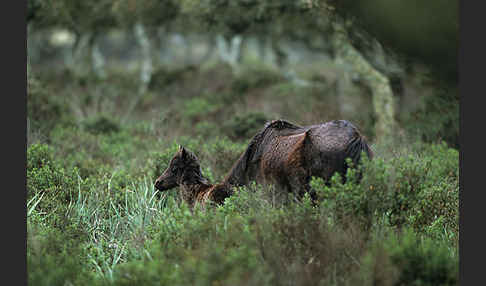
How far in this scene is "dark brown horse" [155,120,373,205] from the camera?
17.9 ft

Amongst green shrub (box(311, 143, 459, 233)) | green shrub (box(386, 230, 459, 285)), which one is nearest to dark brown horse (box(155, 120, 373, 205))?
green shrub (box(311, 143, 459, 233))

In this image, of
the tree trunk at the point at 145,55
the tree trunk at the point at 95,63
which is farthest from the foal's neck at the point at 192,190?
the tree trunk at the point at 95,63

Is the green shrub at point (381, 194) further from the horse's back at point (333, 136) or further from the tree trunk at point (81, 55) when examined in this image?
the tree trunk at point (81, 55)

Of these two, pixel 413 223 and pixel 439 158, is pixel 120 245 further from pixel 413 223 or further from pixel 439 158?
pixel 439 158

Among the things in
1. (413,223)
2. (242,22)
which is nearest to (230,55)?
(242,22)

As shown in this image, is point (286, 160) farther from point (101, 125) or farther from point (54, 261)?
point (101, 125)

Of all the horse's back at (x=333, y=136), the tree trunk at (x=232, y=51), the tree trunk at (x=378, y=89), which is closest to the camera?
the horse's back at (x=333, y=136)

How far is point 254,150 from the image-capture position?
649cm

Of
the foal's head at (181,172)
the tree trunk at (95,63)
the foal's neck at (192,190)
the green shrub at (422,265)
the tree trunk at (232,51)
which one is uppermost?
the green shrub at (422,265)

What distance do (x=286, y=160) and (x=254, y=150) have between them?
79 centimetres

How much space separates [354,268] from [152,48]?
1978 centimetres

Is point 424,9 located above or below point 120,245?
above

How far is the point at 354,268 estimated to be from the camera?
4602 mm

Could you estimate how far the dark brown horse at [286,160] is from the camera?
17.9ft
